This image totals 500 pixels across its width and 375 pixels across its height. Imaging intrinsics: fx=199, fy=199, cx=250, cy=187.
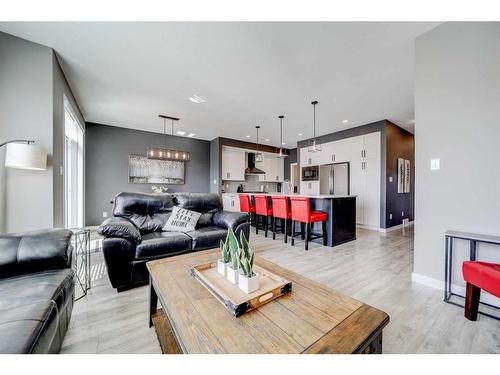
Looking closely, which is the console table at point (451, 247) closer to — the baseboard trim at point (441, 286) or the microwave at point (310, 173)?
the baseboard trim at point (441, 286)

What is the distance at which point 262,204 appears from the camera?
424 cm

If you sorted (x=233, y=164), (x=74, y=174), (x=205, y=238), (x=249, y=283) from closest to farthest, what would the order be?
(x=249, y=283), (x=205, y=238), (x=74, y=174), (x=233, y=164)

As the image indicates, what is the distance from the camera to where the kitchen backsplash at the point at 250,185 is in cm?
726

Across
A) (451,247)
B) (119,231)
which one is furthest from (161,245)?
Result: (451,247)

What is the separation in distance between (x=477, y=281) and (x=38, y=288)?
2844 millimetres

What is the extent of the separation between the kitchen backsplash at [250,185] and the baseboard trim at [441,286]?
567 cm

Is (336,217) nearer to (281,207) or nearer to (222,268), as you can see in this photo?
(281,207)

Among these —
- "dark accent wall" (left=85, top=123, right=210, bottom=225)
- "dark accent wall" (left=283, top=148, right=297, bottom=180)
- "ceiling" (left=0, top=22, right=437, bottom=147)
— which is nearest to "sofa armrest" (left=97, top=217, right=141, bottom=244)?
"ceiling" (left=0, top=22, right=437, bottom=147)

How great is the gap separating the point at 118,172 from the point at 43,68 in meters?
3.62

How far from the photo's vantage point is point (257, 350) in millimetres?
683

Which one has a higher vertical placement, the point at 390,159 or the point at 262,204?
the point at 390,159
